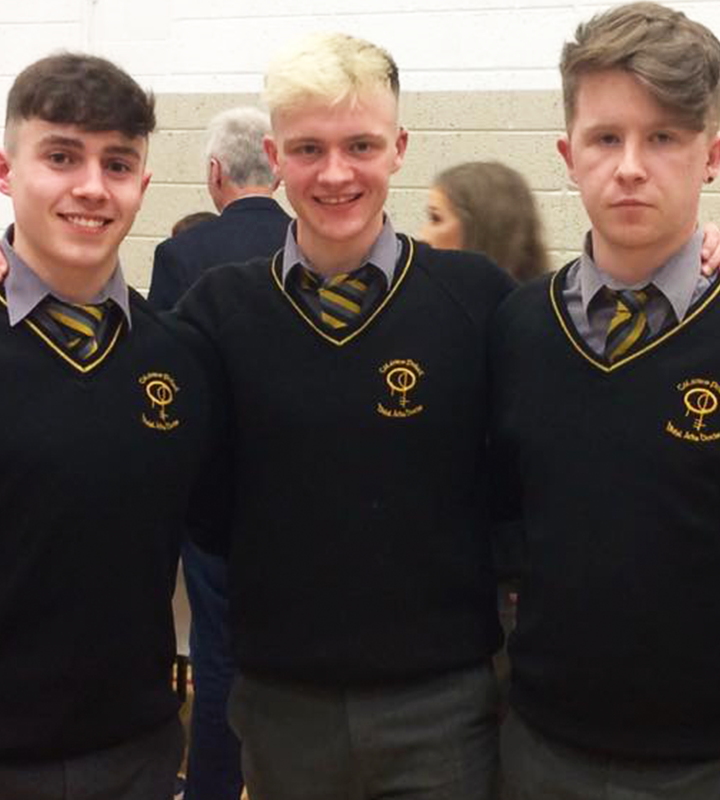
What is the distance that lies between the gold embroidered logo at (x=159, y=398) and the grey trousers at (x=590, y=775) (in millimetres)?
688

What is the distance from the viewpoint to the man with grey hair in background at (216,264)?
9.73 feet

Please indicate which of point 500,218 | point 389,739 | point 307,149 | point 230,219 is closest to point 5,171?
point 307,149

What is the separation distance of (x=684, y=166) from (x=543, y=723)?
2.66 feet

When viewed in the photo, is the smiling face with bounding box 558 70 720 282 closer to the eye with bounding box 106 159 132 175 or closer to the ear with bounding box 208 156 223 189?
the eye with bounding box 106 159 132 175

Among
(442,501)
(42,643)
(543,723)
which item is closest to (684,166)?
(442,501)

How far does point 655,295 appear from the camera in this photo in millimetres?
1682

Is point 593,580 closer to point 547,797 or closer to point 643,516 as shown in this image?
point 643,516

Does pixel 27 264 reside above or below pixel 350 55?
below

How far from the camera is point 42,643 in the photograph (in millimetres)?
1633

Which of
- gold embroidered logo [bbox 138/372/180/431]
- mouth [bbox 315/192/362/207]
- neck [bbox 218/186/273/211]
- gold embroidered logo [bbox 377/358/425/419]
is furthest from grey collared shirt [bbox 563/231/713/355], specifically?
neck [bbox 218/186/273/211]

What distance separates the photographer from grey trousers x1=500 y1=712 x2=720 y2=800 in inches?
63.7

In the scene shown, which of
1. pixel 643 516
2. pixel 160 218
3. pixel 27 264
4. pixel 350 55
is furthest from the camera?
pixel 160 218

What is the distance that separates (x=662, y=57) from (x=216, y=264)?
65.9 inches

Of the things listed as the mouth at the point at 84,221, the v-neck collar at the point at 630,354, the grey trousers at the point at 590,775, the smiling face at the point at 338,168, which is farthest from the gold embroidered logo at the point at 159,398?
the grey trousers at the point at 590,775
